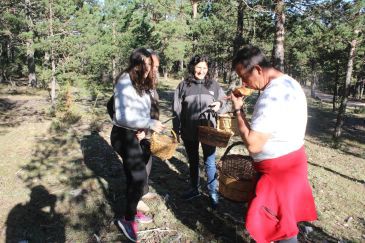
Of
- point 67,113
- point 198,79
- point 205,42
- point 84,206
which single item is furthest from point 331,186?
point 205,42

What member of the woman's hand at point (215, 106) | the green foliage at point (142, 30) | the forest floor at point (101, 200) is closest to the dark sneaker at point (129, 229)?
the forest floor at point (101, 200)

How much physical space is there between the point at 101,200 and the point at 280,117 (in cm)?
375

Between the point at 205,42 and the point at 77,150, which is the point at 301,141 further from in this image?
the point at 205,42

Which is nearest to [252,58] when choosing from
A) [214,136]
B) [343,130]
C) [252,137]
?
[252,137]

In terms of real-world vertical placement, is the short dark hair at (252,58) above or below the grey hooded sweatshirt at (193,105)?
above

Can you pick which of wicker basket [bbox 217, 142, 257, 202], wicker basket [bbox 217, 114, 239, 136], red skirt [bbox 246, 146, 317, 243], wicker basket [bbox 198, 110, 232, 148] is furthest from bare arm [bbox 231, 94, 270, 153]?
wicker basket [bbox 217, 114, 239, 136]

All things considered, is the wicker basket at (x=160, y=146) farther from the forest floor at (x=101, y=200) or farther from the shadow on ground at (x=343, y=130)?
the shadow on ground at (x=343, y=130)

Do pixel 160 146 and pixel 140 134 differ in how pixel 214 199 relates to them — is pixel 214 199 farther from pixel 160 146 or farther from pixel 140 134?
pixel 140 134

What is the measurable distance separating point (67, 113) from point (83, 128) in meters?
2.41

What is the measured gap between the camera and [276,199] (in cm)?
271

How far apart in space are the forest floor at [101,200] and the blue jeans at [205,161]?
1.19 feet

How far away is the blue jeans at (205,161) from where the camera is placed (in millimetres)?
5164

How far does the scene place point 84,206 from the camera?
5305mm

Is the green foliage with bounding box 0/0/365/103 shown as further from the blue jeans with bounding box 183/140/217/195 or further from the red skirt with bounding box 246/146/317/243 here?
the red skirt with bounding box 246/146/317/243
